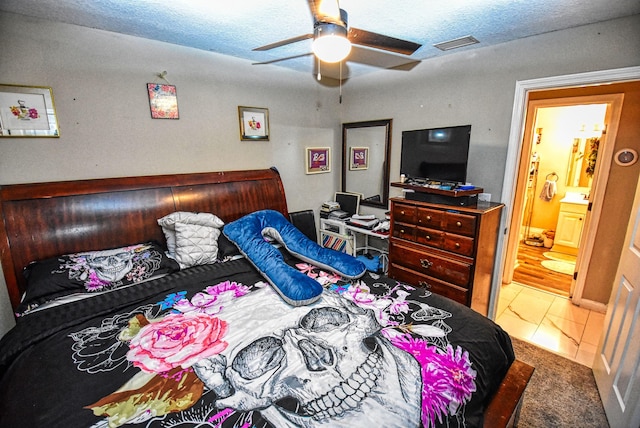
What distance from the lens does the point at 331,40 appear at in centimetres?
137

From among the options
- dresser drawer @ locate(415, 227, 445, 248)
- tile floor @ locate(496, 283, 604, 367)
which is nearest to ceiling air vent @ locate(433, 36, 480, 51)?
dresser drawer @ locate(415, 227, 445, 248)

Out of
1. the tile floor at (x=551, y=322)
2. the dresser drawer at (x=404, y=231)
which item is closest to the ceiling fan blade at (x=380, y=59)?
the dresser drawer at (x=404, y=231)

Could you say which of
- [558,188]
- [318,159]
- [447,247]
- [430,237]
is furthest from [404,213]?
[558,188]

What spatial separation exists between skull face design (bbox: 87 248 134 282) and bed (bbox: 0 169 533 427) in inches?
0.4

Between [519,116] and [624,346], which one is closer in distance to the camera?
[624,346]

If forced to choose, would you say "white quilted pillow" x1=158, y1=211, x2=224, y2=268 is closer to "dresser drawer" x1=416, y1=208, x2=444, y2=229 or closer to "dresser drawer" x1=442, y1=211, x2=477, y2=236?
"dresser drawer" x1=416, y1=208, x2=444, y2=229

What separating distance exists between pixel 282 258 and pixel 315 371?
3.29 ft

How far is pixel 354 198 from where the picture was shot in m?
3.62

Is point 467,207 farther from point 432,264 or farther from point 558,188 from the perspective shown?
point 558,188

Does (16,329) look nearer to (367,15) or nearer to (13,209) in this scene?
(13,209)

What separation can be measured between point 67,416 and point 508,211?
302cm

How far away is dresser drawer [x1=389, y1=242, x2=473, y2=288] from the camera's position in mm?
2328

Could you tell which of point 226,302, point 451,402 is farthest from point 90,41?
point 451,402

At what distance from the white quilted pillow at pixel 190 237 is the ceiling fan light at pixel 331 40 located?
1514 mm
